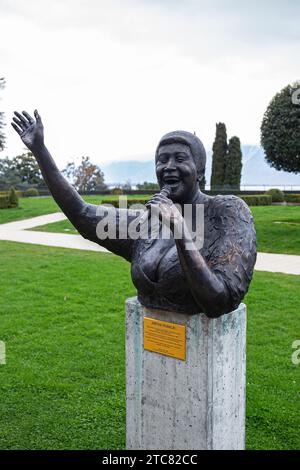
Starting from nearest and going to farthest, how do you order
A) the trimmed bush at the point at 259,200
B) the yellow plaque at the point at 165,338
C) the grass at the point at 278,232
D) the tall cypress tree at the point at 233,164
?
the yellow plaque at the point at 165,338 → the grass at the point at 278,232 → the trimmed bush at the point at 259,200 → the tall cypress tree at the point at 233,164

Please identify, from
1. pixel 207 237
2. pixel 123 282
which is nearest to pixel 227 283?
pixel 207 237

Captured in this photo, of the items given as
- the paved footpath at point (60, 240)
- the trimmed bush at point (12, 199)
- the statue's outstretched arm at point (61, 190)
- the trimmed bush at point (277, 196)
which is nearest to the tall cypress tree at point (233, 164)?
the trimmed bush at point (277, 196)

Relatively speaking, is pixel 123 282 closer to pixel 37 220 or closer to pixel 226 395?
pixel 226 395

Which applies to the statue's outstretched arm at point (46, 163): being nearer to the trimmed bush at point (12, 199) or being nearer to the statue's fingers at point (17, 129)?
the statue's fingers at point (17, 129)

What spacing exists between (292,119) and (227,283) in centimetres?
1316

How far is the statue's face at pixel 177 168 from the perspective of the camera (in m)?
2.90

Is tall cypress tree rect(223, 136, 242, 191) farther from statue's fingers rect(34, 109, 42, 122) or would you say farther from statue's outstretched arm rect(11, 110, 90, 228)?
statue's fingers rect(34, 109, 42, 122)

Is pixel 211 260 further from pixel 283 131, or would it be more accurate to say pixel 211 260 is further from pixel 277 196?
pixel 277 196

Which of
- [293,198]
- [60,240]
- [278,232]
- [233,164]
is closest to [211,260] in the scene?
[278,232]

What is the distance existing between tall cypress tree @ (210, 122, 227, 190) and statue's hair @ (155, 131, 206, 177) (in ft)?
98.2

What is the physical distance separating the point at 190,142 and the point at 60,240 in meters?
12.8

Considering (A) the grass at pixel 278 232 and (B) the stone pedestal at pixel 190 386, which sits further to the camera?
(A) the grass at pixel 278 232

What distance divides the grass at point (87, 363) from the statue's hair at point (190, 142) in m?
2.45

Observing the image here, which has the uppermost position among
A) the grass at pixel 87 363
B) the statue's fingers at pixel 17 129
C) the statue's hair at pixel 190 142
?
the statue's fingers at pixel 17 129
